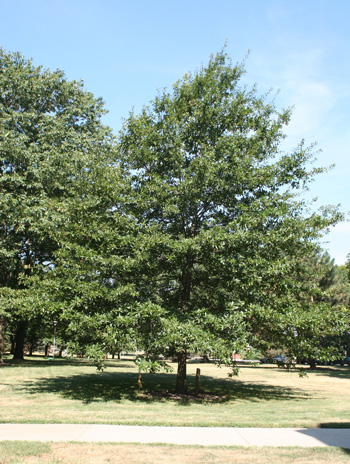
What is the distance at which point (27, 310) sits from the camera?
11805mm

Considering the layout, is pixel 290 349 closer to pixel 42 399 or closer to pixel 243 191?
pixel 243 191

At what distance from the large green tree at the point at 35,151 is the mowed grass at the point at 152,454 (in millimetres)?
11820

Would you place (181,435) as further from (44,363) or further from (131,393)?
(44,363)

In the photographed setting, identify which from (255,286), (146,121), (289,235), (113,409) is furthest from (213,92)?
(113,409)

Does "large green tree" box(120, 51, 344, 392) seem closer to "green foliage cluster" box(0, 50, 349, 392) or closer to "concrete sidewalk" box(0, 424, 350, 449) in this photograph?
"green foliage cluster" box(0, 50, 349, 392)

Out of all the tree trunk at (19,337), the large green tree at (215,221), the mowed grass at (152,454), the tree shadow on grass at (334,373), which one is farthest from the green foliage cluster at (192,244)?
the tree trunk at (19,337)

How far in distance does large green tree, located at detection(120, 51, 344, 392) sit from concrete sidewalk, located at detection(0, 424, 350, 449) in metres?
3.00

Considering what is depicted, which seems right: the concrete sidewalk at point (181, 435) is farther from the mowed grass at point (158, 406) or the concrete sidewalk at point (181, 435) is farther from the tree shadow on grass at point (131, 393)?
the tree shadow on grass at point (131, 393)

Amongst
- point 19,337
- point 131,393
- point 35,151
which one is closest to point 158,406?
point 131,393

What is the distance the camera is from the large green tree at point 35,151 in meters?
19.5

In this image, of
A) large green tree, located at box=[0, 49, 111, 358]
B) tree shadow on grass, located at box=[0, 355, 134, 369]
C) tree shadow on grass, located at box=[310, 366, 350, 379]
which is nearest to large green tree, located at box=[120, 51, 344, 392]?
large green tree, located at box=[0, 49, 111, 358]

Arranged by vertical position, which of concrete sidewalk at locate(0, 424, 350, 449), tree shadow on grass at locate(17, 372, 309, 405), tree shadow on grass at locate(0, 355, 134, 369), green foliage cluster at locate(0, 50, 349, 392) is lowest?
tree shadow on grass at locate(0, 355, 134, 369)

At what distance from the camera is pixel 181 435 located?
22.8 ft

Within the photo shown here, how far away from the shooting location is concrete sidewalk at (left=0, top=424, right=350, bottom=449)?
6488 mm
